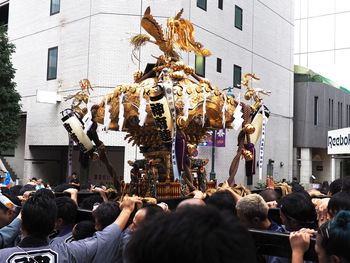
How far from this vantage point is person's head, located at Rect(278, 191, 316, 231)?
9.88 feet

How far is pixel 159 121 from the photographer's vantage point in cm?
597

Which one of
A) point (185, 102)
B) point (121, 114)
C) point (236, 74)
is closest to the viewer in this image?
point (121, 114)

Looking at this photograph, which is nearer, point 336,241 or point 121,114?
point 336,241

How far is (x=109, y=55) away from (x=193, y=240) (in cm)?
1593

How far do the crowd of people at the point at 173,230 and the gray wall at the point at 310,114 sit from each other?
863 inches

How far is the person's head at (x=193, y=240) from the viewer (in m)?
1.16

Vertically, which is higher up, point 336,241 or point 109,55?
point 109,55

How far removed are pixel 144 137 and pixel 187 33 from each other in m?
2.08

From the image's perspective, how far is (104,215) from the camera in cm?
325

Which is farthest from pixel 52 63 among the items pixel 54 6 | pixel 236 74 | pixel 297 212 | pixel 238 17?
pixel 297 212

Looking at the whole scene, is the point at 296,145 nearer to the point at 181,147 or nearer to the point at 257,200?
the point at 181,147

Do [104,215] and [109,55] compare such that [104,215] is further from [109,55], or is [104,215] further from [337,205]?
[109,55]

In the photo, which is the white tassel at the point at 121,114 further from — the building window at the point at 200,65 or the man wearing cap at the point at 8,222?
the building window at the point at 200,65

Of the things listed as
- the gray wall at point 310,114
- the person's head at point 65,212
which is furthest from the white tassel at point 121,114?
the gray wall at point 310,114
